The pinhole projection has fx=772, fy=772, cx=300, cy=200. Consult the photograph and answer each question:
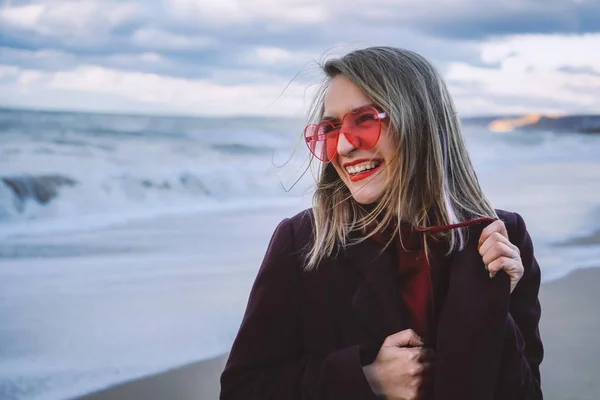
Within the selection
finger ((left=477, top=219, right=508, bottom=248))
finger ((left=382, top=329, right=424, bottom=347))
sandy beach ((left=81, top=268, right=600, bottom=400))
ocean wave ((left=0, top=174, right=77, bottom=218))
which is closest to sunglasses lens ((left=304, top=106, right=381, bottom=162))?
finger ((left=477, top=219, right=508, bottom=248))

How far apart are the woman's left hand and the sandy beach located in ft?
5.53

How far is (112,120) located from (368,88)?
552cm

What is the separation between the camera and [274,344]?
172 cm

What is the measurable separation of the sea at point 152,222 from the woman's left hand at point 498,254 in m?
0.48

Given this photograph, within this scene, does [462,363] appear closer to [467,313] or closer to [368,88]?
[467,313]

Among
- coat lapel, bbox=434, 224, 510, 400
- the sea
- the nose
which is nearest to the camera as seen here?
coat lapel, bbox=434, 224, 510, 400

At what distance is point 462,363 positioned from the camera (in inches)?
62.6

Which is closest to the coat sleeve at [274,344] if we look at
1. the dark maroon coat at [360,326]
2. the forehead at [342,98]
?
the dark maroon coat at [360,326]

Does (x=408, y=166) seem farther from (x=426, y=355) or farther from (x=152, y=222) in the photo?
(x=152, y=222)

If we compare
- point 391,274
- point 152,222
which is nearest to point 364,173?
point 391,274

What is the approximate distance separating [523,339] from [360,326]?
14.2 inches

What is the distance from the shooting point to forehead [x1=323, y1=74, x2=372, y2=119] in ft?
5.60

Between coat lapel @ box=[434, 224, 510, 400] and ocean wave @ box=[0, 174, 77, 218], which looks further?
ocean wave @ box=[0, 174, 77, 218]

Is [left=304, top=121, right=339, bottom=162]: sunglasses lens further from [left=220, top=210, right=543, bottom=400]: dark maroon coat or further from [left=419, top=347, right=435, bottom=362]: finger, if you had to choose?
[left=419, top=347, right=435, bottom=362]: finger
